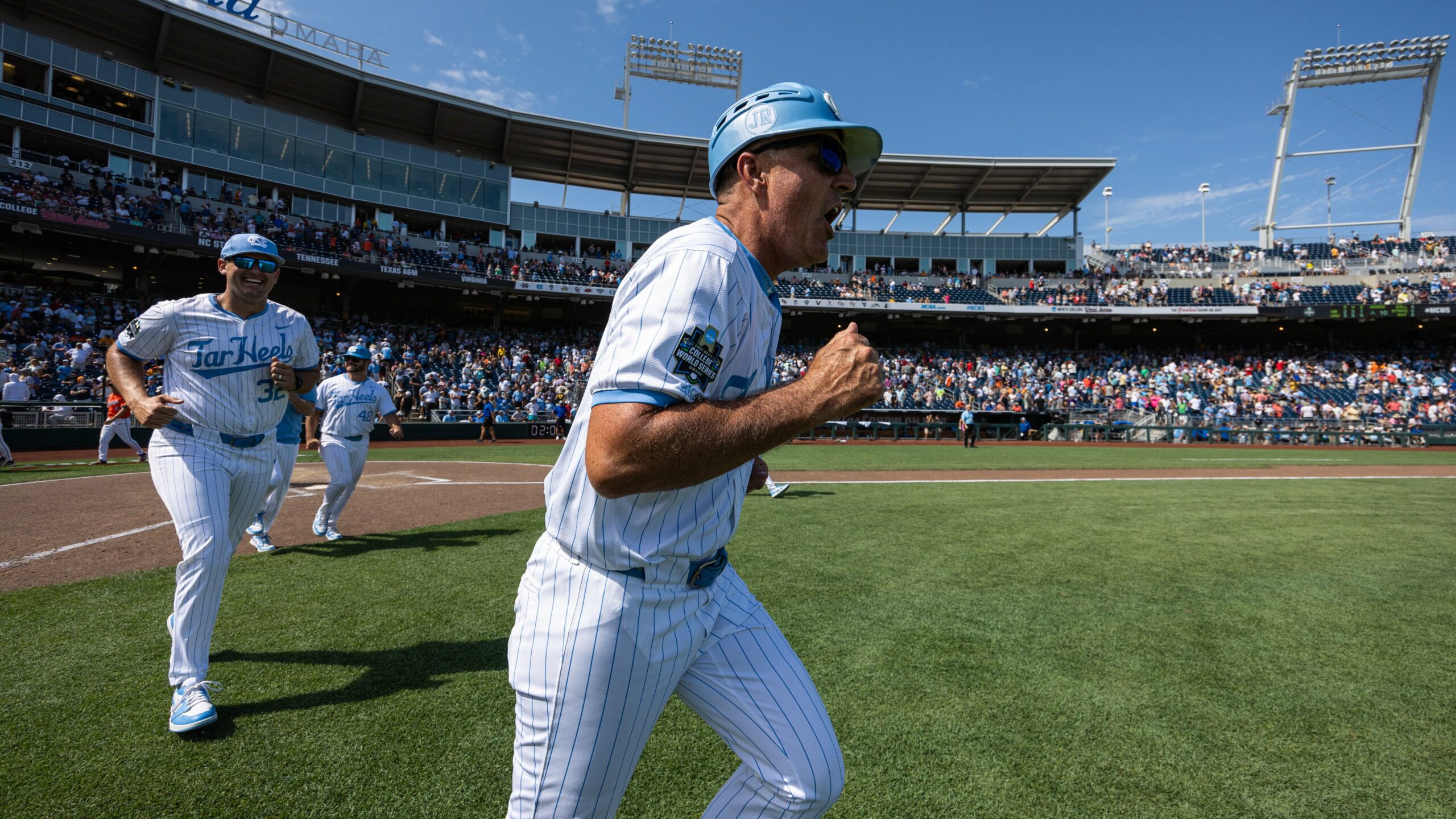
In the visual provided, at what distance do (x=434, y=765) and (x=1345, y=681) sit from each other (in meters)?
4.61

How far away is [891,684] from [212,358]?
13.6ft

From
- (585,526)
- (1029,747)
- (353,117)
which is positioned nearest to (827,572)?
(1029,747)

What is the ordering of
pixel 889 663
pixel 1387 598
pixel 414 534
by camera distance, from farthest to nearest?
pixel 414 534, pixel 1387 598, pixel 889 663

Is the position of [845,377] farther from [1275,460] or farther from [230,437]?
[1275,460]

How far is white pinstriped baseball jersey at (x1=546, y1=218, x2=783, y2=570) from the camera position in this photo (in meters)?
1.35

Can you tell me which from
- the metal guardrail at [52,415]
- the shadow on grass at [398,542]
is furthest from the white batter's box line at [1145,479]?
the metal guardrail at [52,415]

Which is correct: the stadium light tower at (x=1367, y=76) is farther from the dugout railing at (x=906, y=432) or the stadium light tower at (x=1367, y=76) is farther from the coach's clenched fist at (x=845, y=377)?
the coach's clenched fist at (x=845, y=377)

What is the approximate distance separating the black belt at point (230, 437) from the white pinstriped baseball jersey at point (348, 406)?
146 inches

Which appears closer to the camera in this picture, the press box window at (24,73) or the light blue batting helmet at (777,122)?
the light blue batting helmet at (777,122)

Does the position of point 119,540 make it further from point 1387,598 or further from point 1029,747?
point 1387,598

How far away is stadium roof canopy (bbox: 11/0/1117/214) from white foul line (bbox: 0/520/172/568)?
33.6m

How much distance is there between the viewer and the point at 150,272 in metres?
29.4

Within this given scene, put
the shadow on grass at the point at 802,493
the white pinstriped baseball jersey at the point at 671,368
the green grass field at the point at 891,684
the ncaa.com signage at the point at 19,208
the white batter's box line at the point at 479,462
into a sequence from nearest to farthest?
1. the white pinstriped baseball jersey at the point at 671,368
2. the green grass field at the point at 891,684
3. the shadow on grass at the point at 802,493
4. the white batter's box line at the point at 479,462
5. the ncaa.com signage at the point at 19,208

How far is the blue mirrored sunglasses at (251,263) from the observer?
373 centimetres
